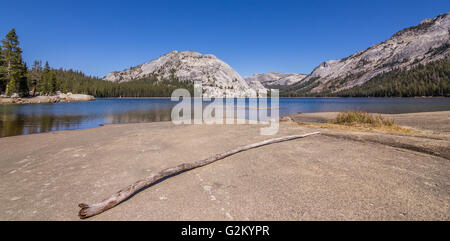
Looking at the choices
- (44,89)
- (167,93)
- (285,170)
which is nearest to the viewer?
(285,170)

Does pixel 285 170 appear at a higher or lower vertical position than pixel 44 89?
lower

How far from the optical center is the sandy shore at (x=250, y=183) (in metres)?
4.34

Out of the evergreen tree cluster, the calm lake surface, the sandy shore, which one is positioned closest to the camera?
the sandy shore

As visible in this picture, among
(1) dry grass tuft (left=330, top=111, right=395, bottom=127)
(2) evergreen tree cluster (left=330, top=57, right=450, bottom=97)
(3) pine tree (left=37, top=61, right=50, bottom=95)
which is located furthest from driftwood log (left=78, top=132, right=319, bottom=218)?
(2) evergreen tree cluster (left=330, top=57, right=450, bottom=97)

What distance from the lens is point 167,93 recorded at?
196375mm

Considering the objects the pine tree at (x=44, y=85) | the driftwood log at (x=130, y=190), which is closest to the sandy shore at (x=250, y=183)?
the driftwood log at (x=130, y=190)

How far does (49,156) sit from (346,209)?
39.2 feet

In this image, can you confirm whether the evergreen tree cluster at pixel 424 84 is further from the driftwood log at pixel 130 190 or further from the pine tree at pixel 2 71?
the pine tree at pixel 2 71

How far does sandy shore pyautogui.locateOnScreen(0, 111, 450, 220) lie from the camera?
4340mm

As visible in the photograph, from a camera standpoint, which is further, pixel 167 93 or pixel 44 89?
pixel 167 93

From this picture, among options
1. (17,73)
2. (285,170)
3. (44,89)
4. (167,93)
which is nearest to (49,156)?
(285,170)

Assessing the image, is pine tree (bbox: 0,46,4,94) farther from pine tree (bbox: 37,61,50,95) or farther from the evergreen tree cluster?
the evergreen tree cluster
